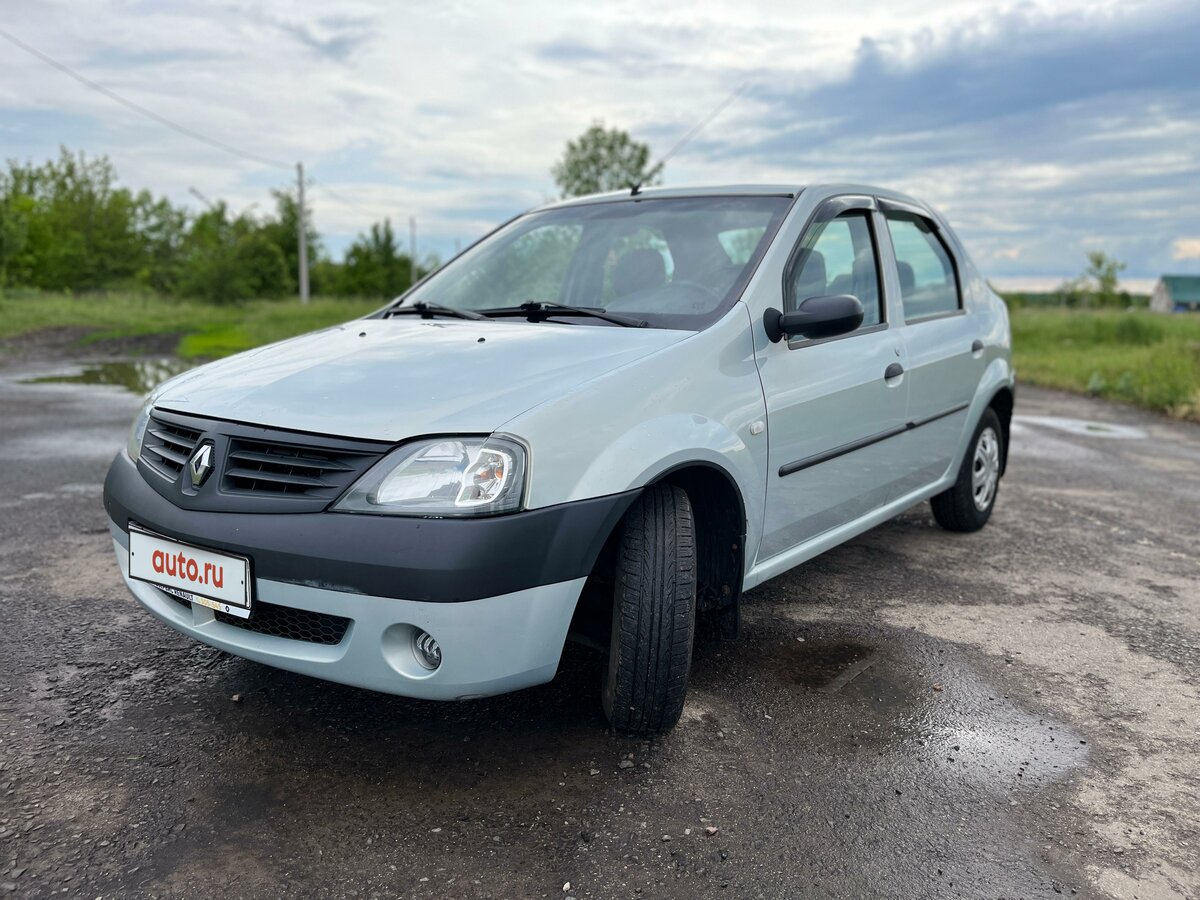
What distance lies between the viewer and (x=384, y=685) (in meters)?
2.35

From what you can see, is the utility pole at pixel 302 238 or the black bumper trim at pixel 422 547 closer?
the black bumper trim at pixel 422 547

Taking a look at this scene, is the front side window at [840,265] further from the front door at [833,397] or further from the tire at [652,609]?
the tire at [652,609]

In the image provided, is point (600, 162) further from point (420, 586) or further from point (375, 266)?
point (420, 586)

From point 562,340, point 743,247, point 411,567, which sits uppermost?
point 743,247

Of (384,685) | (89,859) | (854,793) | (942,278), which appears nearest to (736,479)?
(854,793)

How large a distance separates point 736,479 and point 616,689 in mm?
702

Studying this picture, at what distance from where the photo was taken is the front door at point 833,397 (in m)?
3.13

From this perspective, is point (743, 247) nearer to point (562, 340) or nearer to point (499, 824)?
point (562, 340)

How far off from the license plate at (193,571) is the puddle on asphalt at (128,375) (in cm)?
860

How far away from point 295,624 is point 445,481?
561 mm

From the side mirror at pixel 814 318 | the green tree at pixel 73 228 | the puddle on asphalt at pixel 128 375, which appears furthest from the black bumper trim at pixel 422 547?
the green tree at pixel 73 228

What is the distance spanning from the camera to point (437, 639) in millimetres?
2277

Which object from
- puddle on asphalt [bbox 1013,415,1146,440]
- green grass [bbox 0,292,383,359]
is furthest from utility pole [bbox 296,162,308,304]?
puddle on asphalt [bbox 1013,415,1146,440]

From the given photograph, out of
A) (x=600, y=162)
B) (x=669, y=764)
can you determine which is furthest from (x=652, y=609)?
(x=600, y=162)
